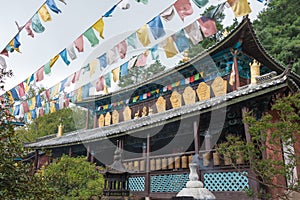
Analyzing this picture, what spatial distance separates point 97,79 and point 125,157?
4.34 m

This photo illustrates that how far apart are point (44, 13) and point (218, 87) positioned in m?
6.83

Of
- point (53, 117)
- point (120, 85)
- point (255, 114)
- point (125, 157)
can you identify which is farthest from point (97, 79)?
point (120, 85)

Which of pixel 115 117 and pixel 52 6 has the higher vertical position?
pixel 52 6

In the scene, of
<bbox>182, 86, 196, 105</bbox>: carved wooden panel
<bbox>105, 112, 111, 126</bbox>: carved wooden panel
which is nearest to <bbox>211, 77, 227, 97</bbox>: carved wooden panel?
<bbox>182, 86, 196, 105</bbox>: carved wooden panel

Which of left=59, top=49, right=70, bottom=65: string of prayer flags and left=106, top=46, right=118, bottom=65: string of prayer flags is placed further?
left=59, top=49, right=70, bottom=65: string of prayer flags

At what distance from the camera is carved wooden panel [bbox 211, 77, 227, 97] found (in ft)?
35.1

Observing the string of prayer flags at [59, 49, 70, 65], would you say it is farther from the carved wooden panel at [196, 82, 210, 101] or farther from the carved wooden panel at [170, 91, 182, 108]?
the carved wooden panel at [196, 82, 210, 101]

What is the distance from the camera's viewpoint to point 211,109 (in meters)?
7.56

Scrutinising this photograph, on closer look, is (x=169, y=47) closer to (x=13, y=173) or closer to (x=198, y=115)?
(x=198, y=115)

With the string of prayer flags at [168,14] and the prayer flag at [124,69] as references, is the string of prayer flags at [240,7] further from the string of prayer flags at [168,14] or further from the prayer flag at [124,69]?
the prayer flag at [124,69]

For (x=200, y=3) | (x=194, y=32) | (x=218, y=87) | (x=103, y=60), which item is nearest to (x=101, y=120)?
(x=103, y=60)

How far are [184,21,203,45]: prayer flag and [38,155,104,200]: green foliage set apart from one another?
539cm

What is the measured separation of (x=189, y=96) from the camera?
39.5ft

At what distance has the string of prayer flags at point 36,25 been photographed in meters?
9.74
